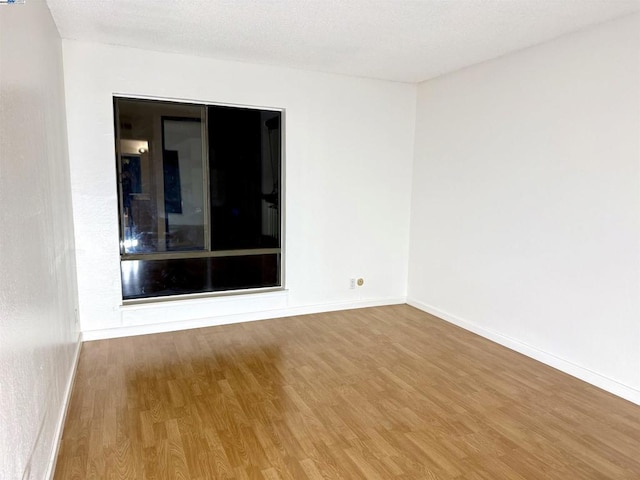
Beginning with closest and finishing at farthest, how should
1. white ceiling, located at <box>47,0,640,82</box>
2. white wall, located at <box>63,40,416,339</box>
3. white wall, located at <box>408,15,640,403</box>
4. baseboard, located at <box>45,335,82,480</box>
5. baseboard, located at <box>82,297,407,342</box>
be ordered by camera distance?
1. baseboard, located at <box>45,335,82,480</box>
2. white ceiling, located at <box>47,0,640,82</box>
3. white wall, located at <box>408,15,640,403</box>
4. white wall, located at <box>63,40,416,339</box>
5. baseboard, located at <box>82,297,407,342</box>

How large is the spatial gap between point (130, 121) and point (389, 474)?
356 centimetres

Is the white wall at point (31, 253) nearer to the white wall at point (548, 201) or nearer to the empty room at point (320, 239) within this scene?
the empty room at point (320, 239)

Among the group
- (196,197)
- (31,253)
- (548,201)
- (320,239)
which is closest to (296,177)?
(320,239)

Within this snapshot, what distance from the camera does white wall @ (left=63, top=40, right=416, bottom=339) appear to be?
3570mm

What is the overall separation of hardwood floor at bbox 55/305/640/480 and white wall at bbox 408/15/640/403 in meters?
0.36

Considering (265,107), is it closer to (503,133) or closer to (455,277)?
(503,133)

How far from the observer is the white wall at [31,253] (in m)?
1.45

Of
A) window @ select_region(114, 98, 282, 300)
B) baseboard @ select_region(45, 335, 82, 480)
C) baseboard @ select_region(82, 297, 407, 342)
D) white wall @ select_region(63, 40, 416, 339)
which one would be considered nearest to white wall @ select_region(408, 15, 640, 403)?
white wall @ select_region(63, 40, 416, 339)

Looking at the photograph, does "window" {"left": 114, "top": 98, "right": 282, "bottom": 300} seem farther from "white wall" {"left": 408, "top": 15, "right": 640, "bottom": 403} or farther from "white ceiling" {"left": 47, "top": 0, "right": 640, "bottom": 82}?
"white wall" {"left": 408, "top": 15, "right": 640, "bottom": 403}

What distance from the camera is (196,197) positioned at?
4.12m

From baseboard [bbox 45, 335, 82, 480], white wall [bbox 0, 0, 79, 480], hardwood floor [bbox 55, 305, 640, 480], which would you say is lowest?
hardwood floor [bbox 55, 305, 640, 480]

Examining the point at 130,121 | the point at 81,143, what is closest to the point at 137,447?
the point at 81,143

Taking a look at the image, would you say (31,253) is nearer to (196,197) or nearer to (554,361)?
(196,197)

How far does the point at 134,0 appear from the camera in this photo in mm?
2686
